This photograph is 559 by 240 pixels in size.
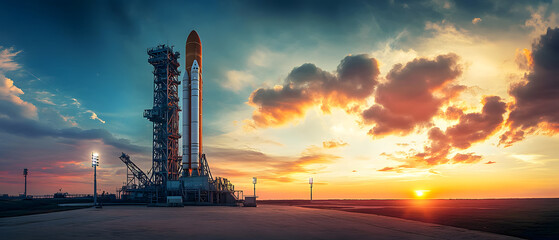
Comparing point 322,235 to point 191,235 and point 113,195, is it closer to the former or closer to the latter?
point 191,235

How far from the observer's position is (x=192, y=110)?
92.7 meters

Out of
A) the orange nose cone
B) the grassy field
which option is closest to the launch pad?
the orange nose cone

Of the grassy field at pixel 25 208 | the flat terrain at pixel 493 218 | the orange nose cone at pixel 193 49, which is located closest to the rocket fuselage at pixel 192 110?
the orange nose cone at pixel 193 49

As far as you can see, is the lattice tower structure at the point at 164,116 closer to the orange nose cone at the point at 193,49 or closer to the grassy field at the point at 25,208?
the orange nose cone at the point at 193,49

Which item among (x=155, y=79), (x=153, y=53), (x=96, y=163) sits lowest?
(x=96, y=163)

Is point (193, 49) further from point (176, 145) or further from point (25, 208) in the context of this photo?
point (25, 208)

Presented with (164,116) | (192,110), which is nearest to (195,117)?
(192,110)

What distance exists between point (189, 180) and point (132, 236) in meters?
67.6

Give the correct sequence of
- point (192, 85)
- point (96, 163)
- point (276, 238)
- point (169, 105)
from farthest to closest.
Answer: point (169, 105), point (192, 85), point (96, 163), point (276, 238)

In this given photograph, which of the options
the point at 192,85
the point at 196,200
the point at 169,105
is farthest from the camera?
the point at 169,105

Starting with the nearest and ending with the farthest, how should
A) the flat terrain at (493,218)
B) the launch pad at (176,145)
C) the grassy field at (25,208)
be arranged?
1. the flat terrain at (493,218)
2. the grassy field at (25,208)
3. the launch pad at (176,145)

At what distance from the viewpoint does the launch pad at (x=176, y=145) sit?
286ft

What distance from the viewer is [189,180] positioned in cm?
8706

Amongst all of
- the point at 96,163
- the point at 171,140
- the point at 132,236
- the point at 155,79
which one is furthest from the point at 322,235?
the point at 155,79
